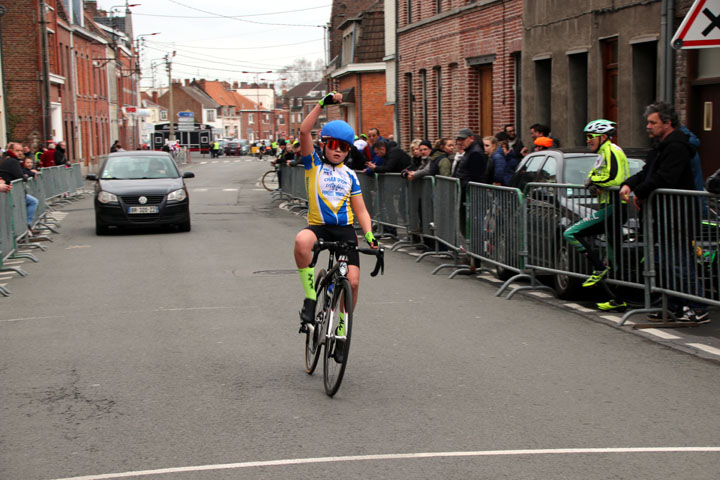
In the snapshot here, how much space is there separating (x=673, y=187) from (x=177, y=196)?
42.8 feet

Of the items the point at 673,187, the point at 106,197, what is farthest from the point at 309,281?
the point at 106,197

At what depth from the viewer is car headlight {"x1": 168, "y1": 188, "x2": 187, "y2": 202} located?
2027cm

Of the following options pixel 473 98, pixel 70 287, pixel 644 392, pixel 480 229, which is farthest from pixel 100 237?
pixel 644 392

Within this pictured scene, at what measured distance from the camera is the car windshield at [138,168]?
69.7 ft

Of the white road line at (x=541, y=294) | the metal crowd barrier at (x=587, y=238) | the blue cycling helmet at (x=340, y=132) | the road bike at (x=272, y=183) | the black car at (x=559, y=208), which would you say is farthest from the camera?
the road bike at (x=272, y=183)

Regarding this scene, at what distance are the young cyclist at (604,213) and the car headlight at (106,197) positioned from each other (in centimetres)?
1213

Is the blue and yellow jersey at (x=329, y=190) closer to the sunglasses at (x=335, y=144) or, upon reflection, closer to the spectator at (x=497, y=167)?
the sunglasses at (x=335, y=144)

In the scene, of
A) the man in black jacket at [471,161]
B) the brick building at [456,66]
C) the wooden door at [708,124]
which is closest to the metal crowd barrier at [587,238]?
the man in black jacket at [471,161]

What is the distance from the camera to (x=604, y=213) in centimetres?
995

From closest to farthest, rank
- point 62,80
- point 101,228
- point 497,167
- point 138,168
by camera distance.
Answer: point 497,167
point 101,228
point 138,168
point 62,80

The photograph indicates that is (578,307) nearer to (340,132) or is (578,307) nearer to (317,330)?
(317,330)

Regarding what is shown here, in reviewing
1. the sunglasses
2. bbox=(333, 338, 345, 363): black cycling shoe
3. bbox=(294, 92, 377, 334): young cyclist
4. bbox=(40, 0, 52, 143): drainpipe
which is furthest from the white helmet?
bbox=(40, 0, 52, 143): drainpipe

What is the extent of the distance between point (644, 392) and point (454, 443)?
1.78 metres

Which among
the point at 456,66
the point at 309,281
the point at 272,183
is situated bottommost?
the point at 272,183
